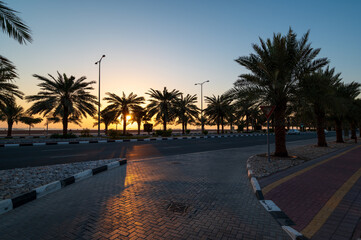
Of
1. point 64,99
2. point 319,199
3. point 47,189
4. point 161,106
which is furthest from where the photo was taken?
point 161,106

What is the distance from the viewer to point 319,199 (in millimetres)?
3939

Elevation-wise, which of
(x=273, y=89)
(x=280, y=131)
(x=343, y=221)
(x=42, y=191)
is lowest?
(x=343, y=221)

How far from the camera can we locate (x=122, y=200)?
3.92 metres

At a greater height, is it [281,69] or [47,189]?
[281,69]

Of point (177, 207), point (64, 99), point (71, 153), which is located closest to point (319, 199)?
point (177, 207)

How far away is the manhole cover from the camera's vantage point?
340 centimetres

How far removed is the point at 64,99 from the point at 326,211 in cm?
2361

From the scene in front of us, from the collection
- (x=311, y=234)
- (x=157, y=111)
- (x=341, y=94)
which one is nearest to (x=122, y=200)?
(x=311, y=234)

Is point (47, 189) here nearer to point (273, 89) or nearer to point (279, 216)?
point (279, 216)

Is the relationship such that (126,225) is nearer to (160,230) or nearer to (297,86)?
(160,230)

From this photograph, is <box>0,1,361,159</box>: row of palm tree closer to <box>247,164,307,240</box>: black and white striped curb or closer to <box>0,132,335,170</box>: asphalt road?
<box>0,132,335,170</box>: asphalt road

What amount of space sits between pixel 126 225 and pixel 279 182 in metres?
4.29

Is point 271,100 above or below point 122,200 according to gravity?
above

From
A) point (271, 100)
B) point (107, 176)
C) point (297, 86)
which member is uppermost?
point (297, 86)
